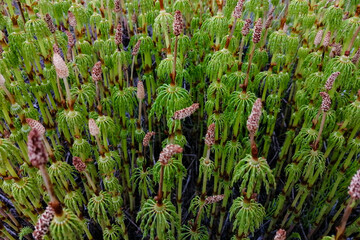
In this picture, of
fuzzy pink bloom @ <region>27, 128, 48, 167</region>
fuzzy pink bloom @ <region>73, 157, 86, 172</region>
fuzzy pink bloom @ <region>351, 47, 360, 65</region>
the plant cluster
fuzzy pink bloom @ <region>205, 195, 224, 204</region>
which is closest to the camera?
fuzzy pink bloom @ <region>27, 128, 48, 167</region>

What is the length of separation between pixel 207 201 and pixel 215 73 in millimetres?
867

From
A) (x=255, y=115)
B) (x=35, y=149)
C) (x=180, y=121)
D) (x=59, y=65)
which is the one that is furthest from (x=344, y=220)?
(x=59, y=65)

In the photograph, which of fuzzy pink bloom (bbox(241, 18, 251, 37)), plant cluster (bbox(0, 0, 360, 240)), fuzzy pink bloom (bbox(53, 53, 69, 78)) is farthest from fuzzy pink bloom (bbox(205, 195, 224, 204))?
fuzzy pink bloom (bbox(53, 53, 69, 78))

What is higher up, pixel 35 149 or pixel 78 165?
pixel 35 149

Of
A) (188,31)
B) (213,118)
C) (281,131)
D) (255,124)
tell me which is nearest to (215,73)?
(213,118)

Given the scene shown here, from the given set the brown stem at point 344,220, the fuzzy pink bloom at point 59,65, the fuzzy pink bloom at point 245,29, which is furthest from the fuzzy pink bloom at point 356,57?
the fuzzy pink bloom at point 59,65

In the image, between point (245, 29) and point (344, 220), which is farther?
point (245, 29)

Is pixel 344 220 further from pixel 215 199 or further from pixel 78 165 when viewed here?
pixel 78 165

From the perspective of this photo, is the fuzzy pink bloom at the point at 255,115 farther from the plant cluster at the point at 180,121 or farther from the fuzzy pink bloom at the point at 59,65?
the fuzzy pink bloom at the point at 59,65

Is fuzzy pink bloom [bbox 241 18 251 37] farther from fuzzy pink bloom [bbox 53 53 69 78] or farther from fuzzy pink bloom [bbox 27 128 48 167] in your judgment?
fuzzy pink bloom [bbox 27 128 48 167]

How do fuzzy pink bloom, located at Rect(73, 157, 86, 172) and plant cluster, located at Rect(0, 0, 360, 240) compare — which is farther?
plant cluster, located at Rect(0, 0, 360, 240)

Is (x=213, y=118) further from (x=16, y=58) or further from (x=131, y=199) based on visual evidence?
(x=16, y=58)

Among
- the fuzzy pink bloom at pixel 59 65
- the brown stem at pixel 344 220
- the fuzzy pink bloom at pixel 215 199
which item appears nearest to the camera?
the brown stem at pixel 344 220

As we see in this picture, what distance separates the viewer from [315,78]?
2193mm
